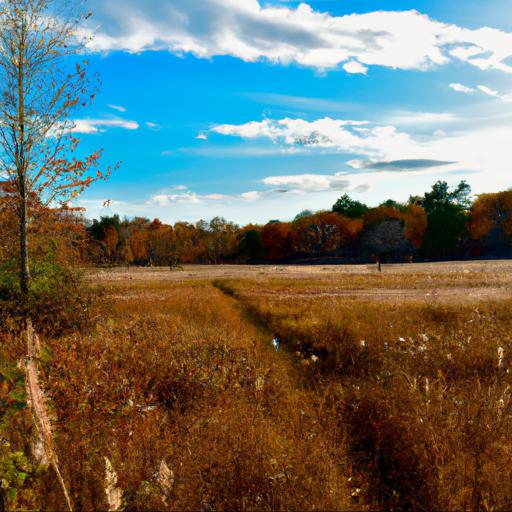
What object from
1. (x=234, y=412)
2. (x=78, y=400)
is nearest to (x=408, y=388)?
(x=234, y=412)

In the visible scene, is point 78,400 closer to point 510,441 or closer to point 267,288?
point 510,441

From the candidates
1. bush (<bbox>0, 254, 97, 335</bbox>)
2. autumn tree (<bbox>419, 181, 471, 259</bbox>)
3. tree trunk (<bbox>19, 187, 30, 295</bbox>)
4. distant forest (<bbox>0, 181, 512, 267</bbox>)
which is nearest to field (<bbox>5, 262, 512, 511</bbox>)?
bush (<bbox>0, 254, 97, 335</bbox>)

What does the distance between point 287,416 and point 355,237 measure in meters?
85.8

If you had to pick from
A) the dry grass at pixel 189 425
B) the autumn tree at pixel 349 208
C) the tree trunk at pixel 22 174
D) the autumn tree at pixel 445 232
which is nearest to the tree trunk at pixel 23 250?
the tree trunk at pixel 22 174

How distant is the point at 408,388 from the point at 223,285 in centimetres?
Answer: 2347

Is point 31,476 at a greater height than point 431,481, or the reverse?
point 31,476

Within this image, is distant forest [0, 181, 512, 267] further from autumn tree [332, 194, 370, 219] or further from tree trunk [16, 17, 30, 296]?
tree trunk [16, 17, 30, 296]

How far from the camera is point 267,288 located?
95.0 ft

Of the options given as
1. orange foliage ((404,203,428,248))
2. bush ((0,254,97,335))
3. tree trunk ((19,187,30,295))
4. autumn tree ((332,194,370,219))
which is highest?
autumn tree ((332,194,370,219))

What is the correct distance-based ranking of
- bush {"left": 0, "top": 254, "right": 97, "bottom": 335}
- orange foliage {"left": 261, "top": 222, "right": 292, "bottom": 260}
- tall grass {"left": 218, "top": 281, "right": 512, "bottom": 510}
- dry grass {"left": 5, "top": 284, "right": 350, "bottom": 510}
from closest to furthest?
dry grass {"left": 5, "top": 284, "right": 350, "bottom": 510} < tall grass {"left": 218, "top": 281, "right": 512, "bottom": 510} < bush {"left": 0, "top": 254, "right": 97, "bottom": 335} < orange foliage {"left": 261, "top": 222, "right": 292, "bottom": 260}

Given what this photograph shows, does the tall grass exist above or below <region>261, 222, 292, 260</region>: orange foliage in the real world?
below

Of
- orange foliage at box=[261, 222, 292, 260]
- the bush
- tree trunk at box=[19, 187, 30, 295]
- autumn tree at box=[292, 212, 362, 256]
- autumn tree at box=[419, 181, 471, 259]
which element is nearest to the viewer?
the bush

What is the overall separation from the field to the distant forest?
5528 centimetres

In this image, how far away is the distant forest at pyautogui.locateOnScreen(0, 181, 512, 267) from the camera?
81062 millimetres
